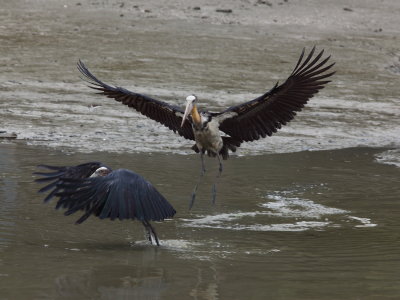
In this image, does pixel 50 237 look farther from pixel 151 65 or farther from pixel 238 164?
pixel 151 65

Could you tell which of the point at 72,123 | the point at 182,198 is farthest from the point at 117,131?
the point at 182,198

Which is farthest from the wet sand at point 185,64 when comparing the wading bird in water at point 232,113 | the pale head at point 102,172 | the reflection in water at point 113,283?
the reflection in water at point 113,283

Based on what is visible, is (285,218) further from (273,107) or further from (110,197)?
(110,197)

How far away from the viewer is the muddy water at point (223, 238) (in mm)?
5719

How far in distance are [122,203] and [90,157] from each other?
3.97m

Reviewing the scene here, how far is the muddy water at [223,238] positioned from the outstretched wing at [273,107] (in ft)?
2.27

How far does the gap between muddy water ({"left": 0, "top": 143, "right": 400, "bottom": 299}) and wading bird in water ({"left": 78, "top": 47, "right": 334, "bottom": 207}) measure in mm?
612

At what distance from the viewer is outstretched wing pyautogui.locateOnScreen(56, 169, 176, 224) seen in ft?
21.8

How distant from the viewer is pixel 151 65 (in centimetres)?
1500

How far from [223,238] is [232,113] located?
4.41 ft

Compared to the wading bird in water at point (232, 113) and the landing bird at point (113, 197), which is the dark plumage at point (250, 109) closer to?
the wading bird in water at point (232, 113)

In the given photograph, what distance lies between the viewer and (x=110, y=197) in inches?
262

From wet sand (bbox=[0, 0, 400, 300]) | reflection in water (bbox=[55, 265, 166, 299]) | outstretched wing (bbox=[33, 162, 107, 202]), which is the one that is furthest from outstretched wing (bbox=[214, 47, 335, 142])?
reflection in water (bbox=[55, 265, 166, 299])

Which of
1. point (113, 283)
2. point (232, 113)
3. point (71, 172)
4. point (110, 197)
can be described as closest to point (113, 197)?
point (110, 197)
